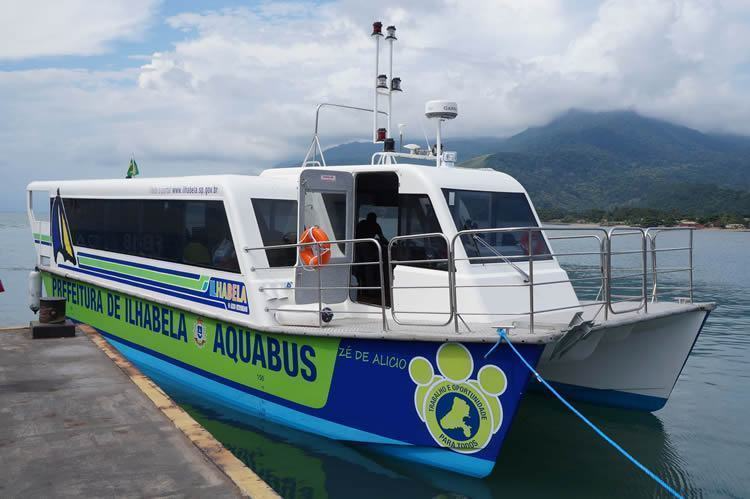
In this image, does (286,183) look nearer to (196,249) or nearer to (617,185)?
(196,249)

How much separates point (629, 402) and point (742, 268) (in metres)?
22.5

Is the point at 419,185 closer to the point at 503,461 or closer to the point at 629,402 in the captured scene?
the point at 503,461

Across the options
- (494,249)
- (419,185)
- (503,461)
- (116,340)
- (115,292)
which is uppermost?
(419,185)

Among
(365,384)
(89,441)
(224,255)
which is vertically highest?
(224,255)

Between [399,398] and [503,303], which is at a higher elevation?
[503,303]

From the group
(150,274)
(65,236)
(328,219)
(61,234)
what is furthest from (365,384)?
(61,234)

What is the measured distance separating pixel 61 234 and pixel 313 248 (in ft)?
20.5

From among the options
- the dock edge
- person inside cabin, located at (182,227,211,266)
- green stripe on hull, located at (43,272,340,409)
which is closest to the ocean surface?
green stripe on hull, located at (43,272,340,409)

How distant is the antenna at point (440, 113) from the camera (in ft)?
25.0

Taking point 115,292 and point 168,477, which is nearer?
point 168,477

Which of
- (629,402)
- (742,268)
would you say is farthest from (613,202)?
(629,402)

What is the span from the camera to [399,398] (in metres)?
5.57

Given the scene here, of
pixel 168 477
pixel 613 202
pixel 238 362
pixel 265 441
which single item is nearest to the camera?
pixel 168 477

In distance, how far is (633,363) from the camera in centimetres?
707
